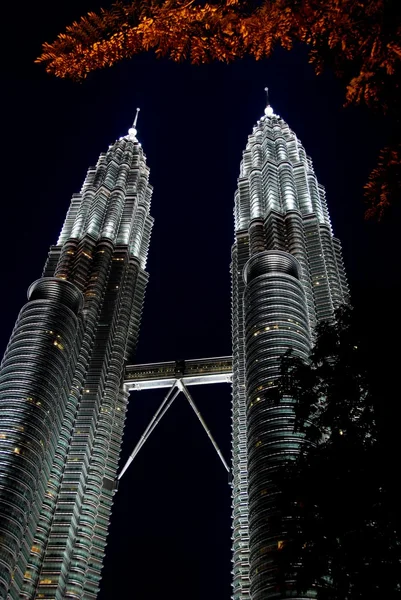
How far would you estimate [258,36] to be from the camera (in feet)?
31.8

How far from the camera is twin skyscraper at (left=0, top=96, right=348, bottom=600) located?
71.6 meters

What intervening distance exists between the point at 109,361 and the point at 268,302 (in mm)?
27858

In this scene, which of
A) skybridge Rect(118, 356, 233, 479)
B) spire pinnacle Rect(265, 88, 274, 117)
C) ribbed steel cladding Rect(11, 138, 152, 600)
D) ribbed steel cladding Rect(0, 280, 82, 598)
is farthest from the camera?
spire pinnacle Rect(265, 88, 274, 117)

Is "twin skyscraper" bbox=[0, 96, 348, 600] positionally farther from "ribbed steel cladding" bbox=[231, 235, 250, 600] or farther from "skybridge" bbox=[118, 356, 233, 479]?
"skybridge" bbox=[118, 356, 233, 479]

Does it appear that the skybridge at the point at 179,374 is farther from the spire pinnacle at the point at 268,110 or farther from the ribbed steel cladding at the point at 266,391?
the spire pinnacle at the point at 268,110

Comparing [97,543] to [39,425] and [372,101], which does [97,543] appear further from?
[372,101]

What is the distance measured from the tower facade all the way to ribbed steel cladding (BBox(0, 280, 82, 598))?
13 cm

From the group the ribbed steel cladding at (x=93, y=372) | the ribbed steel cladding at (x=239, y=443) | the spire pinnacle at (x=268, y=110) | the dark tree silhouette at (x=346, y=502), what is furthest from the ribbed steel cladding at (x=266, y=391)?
the spire pinnacle at (x=268, y=110)

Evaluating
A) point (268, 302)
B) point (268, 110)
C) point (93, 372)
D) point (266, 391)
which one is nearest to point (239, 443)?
point (266, 391)

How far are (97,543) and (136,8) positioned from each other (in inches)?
3242

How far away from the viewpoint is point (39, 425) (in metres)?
78.4

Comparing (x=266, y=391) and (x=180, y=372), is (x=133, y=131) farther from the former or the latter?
(x=266, y=391)

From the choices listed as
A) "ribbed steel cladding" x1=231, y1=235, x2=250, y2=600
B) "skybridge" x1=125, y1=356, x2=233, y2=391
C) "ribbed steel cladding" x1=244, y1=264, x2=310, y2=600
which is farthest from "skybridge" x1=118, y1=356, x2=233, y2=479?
"ribbed steel cladding" x1=244, y1=264, x2=310, y2=600

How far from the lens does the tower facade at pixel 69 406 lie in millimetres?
72500
